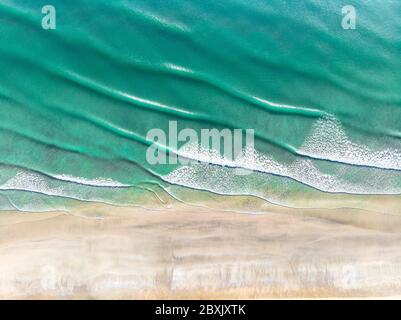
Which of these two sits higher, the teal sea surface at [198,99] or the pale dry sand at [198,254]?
the teal sea surface at [198,99]

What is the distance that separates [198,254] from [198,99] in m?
0.60

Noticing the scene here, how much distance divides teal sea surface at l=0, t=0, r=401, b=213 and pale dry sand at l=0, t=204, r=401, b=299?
7 centimetres

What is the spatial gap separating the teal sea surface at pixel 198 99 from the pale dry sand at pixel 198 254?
0.07 meters

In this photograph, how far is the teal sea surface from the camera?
1.89 meters

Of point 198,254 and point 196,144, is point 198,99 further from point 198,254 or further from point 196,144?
point 198,254

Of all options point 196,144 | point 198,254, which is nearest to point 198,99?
point 196,144

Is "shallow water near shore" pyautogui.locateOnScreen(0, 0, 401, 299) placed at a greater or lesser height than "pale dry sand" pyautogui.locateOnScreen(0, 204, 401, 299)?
greater

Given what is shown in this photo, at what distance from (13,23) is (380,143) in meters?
1.52

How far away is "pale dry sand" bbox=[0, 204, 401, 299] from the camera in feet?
5.84

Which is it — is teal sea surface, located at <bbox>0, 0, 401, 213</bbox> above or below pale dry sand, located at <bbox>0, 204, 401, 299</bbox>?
above

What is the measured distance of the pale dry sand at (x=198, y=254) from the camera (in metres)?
1.78

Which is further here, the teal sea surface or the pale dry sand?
the teal sea surface

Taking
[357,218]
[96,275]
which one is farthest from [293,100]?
[96,275]

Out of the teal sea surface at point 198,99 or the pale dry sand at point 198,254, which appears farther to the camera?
the teal sea surface at point 198,99
